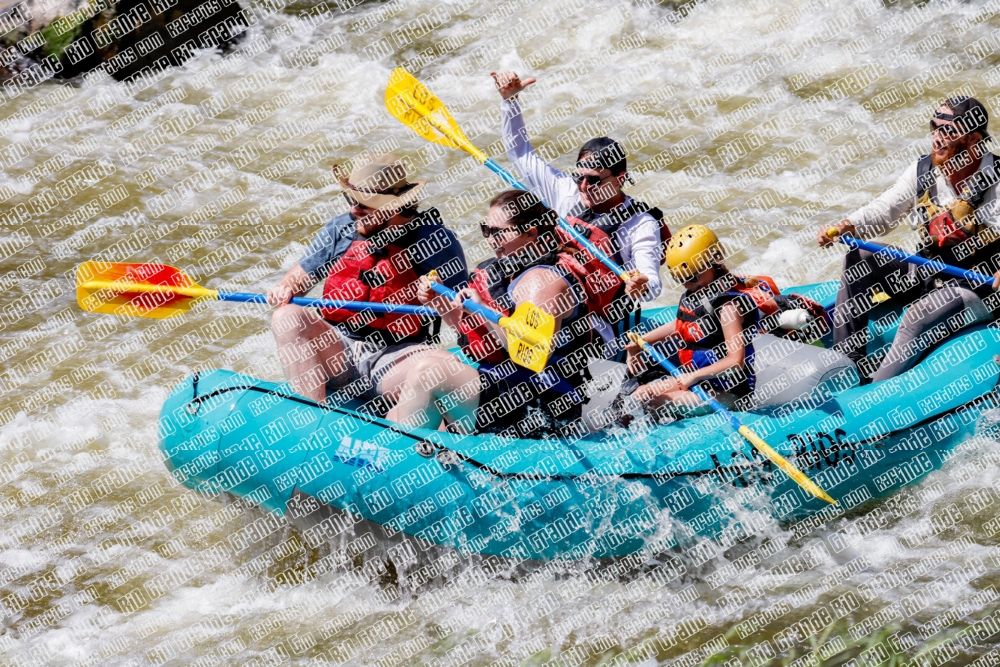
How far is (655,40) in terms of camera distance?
1019cm

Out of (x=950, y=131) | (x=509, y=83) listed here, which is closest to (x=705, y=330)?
(x=950, y=131)

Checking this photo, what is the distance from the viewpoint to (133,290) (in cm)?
524

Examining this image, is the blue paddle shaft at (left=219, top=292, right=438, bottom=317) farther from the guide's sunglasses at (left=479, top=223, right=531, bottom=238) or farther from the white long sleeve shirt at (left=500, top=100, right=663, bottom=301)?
the white long sleeve shirt at (left=500, top=100, right=663, bottom=301)

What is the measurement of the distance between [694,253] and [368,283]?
1291 mm

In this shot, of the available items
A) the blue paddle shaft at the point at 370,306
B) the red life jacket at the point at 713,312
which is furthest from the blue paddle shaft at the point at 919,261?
the blue paddle shaft at the point at 370,306

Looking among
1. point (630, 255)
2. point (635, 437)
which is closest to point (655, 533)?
point (635, 437)

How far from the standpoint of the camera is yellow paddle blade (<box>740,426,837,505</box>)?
4543mm

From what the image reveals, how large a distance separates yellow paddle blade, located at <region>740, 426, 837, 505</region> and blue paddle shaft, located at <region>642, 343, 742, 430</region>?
0.05 meters

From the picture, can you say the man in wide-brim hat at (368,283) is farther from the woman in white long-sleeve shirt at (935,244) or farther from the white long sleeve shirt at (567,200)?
the woman in white long-sleeve shirt at (935,244)

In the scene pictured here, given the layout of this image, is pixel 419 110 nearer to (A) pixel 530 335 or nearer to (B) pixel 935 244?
(A) pixel 530 335

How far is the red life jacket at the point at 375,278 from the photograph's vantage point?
482 centimetres

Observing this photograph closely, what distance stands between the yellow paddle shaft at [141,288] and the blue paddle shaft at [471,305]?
107 cm

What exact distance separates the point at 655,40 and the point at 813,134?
6.33 feet

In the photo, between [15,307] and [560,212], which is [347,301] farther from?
[15,307]
